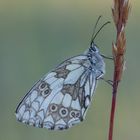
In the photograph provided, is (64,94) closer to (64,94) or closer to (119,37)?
(64,94)

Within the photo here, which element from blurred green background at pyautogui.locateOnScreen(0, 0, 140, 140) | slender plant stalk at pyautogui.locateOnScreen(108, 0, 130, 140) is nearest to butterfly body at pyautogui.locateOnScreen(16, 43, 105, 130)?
slender plant stalk at pyautogui.locateOnScreen(108, 0, 130, 140)

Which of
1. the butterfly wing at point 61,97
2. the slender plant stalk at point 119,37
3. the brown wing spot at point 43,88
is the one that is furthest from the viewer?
the brown wing spot at point 43,88

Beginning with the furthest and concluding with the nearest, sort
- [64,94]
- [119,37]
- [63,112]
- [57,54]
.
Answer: [57,54] → [64,94] → [63,112] → [119,37]

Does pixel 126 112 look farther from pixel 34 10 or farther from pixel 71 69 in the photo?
pixel 34 10

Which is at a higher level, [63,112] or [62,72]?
[62,72]

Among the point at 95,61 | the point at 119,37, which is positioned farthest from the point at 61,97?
the point at 119,37

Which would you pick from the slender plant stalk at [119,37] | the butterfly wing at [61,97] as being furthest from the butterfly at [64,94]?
the slender plant stalk at [119,37]

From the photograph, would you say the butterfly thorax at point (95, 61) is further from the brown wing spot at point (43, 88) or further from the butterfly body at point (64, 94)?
the brown wing spot at point (43, 88)
